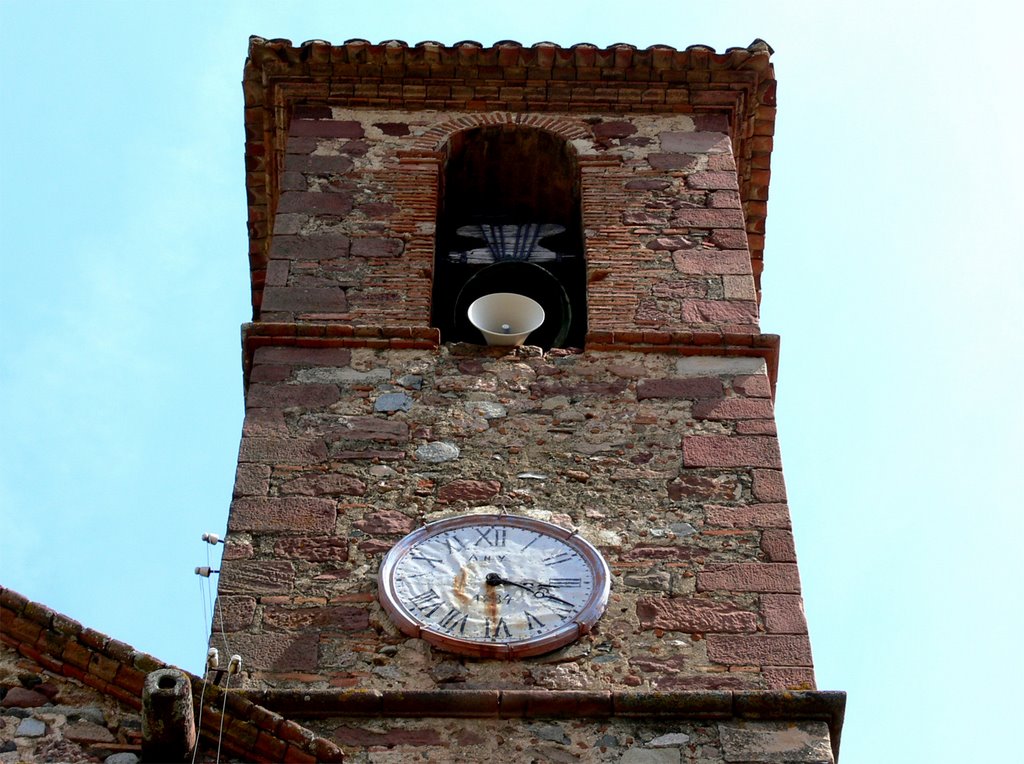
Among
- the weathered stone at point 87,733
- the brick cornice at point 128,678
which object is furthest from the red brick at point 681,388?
the weathered stone at point 87,733

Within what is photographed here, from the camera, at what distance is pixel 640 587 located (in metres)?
7.92

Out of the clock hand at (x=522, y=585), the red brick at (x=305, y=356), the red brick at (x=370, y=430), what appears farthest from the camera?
the red brick at (x=305, y=356)

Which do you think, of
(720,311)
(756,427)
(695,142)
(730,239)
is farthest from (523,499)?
(695,142)

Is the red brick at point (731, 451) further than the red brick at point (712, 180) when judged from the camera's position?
No

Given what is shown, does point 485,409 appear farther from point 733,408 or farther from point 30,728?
point 30,728

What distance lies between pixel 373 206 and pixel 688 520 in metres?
3.13

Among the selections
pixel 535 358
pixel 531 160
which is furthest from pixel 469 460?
pixel 531 160

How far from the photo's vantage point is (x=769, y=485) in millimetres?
8516

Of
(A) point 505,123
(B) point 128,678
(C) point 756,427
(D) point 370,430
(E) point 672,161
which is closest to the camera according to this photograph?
(B) point 128,678

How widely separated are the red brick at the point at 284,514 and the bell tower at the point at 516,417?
13mm

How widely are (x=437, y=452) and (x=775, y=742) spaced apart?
2.23m

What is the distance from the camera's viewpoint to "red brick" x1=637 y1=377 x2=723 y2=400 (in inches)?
358

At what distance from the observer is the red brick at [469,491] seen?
8.38m

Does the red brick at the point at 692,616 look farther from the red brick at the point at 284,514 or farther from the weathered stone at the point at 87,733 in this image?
the weathered stone at the point at 87,733
